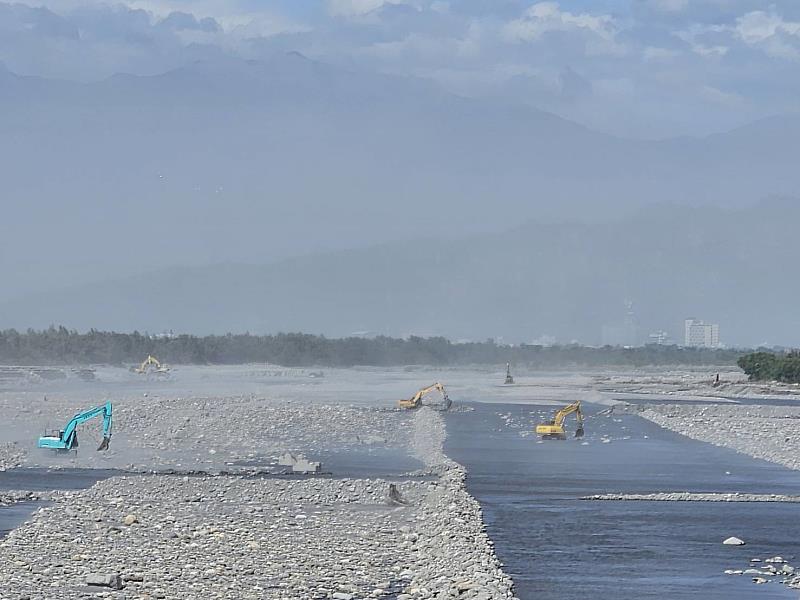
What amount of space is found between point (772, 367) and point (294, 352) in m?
69.5

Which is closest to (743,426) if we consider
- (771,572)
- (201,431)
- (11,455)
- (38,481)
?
(201,431)

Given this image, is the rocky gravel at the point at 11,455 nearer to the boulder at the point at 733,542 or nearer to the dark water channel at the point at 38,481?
the dark water channel at the point at 38,481

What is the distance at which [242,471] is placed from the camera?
31.3m

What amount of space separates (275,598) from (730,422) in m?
42.2

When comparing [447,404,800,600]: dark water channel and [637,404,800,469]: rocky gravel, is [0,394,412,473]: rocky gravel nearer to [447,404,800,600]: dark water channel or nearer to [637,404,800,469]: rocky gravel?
[447,404,800,600]: dark water channel

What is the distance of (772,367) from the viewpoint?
102 metres

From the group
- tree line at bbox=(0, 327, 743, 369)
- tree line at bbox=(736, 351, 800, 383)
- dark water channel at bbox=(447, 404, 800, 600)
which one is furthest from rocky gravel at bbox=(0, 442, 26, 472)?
tree line at bbox=(0, 327, 743, 369)

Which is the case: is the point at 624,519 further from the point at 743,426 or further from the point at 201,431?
the point at 743,426

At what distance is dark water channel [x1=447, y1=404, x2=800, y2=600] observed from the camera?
718 inches

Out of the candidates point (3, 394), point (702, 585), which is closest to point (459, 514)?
point (702, 585)

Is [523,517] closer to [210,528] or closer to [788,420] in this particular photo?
[210,528]

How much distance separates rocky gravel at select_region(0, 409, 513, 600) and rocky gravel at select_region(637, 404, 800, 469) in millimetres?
15550

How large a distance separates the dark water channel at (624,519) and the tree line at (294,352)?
10199 centimetres

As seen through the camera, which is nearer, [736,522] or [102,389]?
[736,522]
